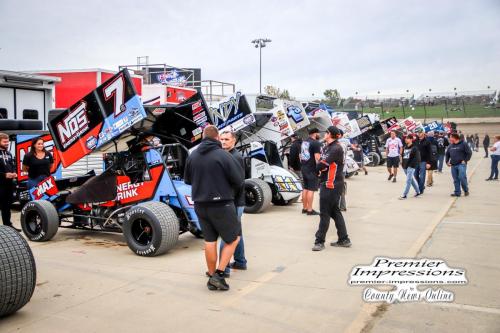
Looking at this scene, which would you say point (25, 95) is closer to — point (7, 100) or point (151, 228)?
point (7, 100)

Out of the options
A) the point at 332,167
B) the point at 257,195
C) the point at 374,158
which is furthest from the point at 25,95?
the point at 374,158

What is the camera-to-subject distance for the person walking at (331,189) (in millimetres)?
6988

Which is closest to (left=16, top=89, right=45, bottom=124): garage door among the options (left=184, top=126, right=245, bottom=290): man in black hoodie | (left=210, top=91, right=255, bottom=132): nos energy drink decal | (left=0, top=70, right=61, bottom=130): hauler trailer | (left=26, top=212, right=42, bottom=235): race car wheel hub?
(left=0, top=70, right=61, bottom=130): hauler trailer

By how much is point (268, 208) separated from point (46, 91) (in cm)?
753

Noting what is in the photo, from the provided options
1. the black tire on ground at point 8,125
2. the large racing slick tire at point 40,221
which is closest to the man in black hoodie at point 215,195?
the large racing slick tire at point 40,221

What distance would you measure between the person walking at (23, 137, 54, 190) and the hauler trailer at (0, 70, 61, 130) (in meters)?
3.26

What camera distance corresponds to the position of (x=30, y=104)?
13.6 meters

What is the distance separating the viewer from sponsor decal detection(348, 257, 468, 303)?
4930mm

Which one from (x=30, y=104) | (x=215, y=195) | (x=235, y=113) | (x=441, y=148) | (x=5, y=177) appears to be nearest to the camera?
(x=215, y=195)

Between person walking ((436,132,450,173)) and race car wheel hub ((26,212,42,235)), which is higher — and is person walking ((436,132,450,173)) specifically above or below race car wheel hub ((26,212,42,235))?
above

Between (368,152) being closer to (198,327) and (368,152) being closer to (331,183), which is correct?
(331,183)

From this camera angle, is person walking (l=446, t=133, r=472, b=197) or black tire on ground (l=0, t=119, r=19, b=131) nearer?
black tire on ground (l=0, t=119, r=19, b=131)

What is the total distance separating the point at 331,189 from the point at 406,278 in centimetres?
187

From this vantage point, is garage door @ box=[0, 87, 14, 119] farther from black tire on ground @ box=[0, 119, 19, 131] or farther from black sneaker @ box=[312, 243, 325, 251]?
black sneaker @ box=[312, 243, 325, 251]
